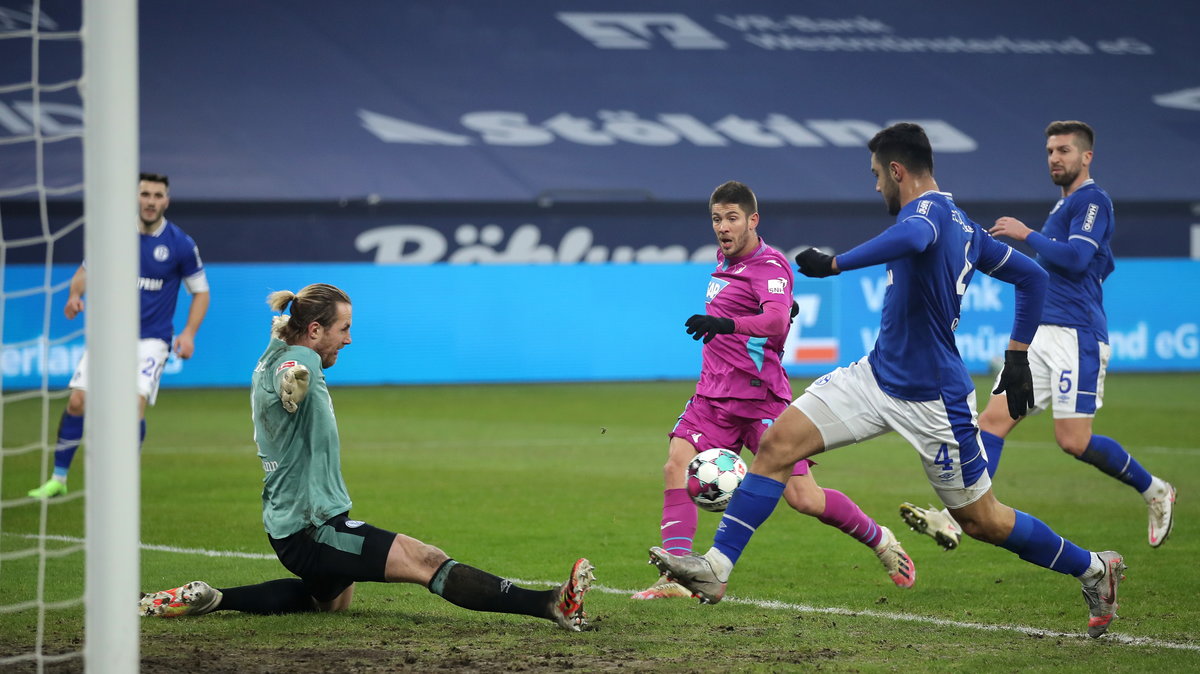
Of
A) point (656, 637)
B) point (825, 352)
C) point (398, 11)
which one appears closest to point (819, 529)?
point (656, 637)

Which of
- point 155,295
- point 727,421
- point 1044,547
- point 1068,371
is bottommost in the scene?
point 1044,547

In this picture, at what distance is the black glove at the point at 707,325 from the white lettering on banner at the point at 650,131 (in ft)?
68.9

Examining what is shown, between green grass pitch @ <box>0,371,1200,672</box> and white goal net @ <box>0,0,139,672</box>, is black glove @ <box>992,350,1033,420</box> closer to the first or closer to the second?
green grass pitch @ <box>0,371,1200,672</box>

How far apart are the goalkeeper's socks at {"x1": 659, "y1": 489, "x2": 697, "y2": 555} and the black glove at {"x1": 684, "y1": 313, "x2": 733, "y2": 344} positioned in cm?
102

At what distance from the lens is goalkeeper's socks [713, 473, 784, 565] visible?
215 inches

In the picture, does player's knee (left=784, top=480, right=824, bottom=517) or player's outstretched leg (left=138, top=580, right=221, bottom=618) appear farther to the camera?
player's knee (left=784, top=480, right=824, bottom=517)

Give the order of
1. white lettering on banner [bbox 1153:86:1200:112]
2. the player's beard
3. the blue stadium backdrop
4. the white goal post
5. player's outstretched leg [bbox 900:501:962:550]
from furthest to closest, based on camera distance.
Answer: white lettering on banner [bbox 1153:86:1200:112]
the blue stadium backdrop
the player's beard
player's outstretched leg [bbox 900:501:962:550]
the white goal post

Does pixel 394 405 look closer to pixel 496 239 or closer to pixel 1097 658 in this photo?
pixel 496 239

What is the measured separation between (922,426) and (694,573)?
1.07 meters

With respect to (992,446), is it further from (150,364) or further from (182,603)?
(150,364)

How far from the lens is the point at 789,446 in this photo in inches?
217

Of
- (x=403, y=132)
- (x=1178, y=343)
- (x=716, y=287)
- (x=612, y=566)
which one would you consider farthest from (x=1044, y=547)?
(x=403, y=132)

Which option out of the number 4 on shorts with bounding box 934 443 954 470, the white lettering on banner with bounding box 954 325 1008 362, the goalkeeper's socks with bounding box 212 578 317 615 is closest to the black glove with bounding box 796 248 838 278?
the number 4 on shorts with bounding box 934 443 954 470

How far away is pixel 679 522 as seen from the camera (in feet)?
21.8
